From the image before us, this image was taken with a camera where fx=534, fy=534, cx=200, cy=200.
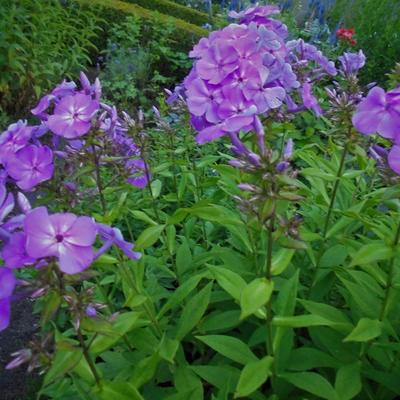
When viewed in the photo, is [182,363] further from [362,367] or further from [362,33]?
[362,33]

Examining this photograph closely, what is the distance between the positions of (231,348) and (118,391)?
1.53ft

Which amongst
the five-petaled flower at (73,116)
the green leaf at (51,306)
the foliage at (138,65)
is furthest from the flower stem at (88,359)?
the foliage at (138,65)

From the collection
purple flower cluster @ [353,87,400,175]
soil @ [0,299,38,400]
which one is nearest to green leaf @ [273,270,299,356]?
purple flower cluster @ [353,87,400,175]

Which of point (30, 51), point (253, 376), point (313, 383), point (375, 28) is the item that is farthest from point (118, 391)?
point (375, 28)

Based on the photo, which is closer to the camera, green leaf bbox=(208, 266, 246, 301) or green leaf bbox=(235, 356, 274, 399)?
green leaf bbox=(235, 356, 274, 399)

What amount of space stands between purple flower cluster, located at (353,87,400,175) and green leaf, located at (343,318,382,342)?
54 centimetres

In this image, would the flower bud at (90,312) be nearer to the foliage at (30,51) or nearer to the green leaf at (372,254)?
the green leaf at (372,254)

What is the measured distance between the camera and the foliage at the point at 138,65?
6418 millimetres

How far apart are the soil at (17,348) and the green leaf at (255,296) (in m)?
1.78

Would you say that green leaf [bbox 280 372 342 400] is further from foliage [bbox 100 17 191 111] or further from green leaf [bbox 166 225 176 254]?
foliage [bbox 100 17 191 111]

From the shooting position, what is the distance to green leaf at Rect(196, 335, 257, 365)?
182 centimetres

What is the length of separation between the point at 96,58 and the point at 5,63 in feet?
11.6

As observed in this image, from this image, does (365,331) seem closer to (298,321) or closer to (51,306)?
(298,321)

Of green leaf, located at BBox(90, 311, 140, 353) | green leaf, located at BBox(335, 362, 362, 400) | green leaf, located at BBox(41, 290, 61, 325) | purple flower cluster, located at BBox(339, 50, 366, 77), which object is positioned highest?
purple flower cluster, located at BBox(339, 50, 366, 77)
